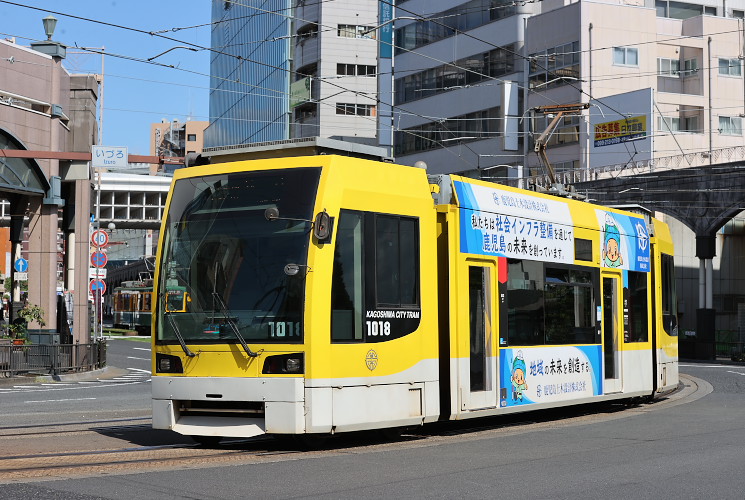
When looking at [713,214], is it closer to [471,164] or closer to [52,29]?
[471,164]

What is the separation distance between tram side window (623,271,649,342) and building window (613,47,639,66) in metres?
43.3

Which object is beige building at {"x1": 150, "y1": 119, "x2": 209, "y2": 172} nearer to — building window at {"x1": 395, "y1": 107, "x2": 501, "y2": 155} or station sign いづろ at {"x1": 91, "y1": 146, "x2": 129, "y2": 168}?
building window at {"x1": 395, "y1": 107, "x2": 501, "y2": 155}

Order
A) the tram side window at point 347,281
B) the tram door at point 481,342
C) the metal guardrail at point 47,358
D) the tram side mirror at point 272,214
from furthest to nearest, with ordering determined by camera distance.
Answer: the metal guardrail at point 47,358 → the tram door at point 481,342 → the tram side window at point 347,281 → the tram side mirror at point 272,214

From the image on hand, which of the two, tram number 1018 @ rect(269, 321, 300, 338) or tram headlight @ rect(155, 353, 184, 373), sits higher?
tram number 1018 @ rect(269, 321, 300, 338)

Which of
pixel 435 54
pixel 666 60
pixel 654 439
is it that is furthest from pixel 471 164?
pixel 654 439

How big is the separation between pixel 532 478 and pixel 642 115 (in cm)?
4725

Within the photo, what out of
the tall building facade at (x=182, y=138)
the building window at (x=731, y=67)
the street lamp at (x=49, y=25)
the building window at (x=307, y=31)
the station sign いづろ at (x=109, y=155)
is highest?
the tall building facade at (x=182, y=138)

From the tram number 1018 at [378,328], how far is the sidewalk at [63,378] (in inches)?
742

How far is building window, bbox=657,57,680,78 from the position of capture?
63406mm

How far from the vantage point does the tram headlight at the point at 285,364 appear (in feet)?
38.5

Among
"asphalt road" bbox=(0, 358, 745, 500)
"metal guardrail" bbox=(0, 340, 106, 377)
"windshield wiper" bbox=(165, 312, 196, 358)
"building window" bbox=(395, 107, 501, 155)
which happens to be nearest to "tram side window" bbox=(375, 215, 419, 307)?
"asphalt road" bbox=(0, 358, 745, 500)

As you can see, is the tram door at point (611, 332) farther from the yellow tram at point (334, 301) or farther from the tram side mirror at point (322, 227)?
the tram side mirror at point (322, 227)

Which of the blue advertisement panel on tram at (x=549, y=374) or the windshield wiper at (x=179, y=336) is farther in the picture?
the blue advertisement panel on tram at (x=549, y=374)

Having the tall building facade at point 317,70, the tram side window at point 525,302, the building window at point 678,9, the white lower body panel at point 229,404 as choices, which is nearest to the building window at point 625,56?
the building window at point 678,9
